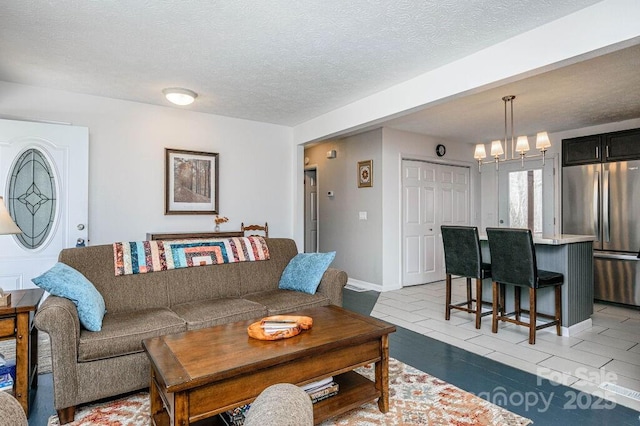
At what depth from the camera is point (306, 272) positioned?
10.6 feet

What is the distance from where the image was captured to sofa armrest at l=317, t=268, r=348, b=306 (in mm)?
3158

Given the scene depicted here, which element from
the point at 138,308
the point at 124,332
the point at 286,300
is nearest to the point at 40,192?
the point at 138,308

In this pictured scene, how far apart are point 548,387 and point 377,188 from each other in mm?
3422

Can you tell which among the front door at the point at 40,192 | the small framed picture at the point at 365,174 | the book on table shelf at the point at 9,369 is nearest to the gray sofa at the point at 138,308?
the book on table shelf at the point at 9,369

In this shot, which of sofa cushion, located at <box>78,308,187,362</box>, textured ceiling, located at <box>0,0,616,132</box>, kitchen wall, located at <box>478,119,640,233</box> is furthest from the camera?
kitchen wall, located at <box>478,119,640,233</box>

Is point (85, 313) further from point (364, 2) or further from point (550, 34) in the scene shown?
point (550, 34)

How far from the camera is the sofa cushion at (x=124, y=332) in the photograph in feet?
6.79

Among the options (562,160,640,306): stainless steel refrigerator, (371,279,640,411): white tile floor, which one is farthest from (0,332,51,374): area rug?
(562,160,640,306): stainless steel refrigerator

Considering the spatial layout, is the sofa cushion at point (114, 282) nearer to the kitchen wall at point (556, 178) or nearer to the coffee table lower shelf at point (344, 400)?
the coffee table lower shelf at point (344, 400)

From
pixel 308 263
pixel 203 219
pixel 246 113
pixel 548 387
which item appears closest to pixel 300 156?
pixel 246 113

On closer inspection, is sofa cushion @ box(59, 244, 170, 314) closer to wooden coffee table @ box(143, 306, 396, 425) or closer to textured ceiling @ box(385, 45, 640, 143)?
wooden coffee table @ box(143, 306, 396, 425)

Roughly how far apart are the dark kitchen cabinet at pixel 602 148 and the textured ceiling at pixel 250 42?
1.62 m

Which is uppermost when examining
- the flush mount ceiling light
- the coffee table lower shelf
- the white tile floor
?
the flush mount ceiling light

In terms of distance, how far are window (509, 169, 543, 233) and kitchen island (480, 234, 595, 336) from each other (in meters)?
2.33
